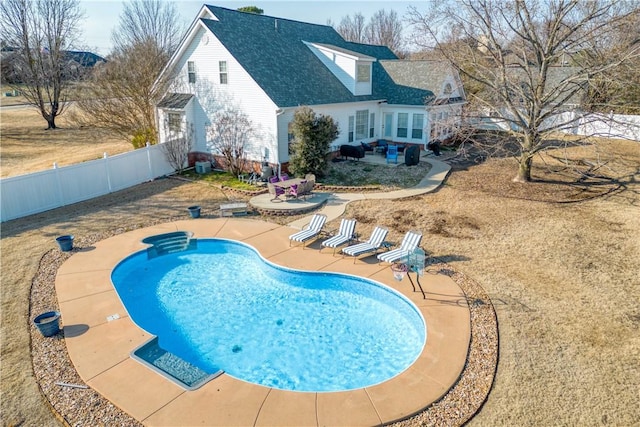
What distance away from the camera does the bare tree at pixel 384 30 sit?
74.7 meters

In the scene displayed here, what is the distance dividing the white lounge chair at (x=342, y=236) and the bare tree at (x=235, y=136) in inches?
374

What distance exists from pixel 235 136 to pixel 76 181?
762cm

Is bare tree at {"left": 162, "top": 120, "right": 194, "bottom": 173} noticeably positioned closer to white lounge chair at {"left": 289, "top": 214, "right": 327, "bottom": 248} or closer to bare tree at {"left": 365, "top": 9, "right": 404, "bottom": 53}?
white lounge chair at {"left": 289, "top": 214, "right": 327, "bottom": 248}

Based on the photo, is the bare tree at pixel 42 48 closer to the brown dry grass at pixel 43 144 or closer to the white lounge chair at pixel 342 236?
the brown dry grass at pixel 43 144

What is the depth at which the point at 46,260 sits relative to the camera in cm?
1252

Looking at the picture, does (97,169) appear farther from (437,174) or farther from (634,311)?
(634,311)

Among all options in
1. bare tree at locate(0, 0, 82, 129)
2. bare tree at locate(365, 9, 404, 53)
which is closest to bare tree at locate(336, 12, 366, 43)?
bare tree at locate(365, 9, 404, 53)

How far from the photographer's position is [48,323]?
8.72 meters

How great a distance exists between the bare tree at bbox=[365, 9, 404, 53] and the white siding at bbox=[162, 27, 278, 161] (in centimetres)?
5919

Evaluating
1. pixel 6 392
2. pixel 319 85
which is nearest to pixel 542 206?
pixel 319 85

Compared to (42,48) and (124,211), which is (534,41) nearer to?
(124,211)

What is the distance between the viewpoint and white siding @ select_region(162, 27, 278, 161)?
2050 cm

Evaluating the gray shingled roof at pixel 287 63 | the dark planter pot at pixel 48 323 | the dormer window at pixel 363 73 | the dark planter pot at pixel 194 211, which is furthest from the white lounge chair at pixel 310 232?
the dormer window at pixel 363 73

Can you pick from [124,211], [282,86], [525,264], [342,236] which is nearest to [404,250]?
[342,236]
